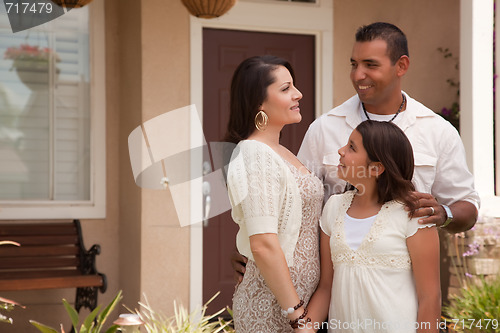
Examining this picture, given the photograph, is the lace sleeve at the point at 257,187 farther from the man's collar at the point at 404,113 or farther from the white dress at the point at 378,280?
the man's collar at the point at 404,113

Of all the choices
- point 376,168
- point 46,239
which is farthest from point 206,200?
point 376,168

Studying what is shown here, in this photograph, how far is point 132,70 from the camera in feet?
19.4

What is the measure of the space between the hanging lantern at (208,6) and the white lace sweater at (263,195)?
9.14 feet

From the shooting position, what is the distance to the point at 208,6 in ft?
16.4

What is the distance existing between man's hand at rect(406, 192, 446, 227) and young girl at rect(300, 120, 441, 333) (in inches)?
0.9

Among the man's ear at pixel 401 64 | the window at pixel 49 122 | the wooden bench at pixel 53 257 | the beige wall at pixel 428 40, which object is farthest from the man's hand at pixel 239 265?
the beige wall at pixel 428 40

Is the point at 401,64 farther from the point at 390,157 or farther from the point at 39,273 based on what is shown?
the point at 39,273

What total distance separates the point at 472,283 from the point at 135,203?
2.84 metres

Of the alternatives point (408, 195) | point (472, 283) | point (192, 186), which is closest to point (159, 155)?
point (192, 186)

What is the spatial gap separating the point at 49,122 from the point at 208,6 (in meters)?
2.00

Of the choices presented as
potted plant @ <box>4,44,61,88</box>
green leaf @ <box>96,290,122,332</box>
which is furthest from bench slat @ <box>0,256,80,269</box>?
green leaf @ <box>96,290,122,332</box>

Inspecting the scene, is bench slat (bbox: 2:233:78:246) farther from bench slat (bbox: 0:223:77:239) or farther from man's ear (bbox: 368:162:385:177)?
man's ear (bbox: 368:162:385:177)

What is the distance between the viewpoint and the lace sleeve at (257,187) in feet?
7.56

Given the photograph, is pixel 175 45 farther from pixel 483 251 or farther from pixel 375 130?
pixel 375 130
